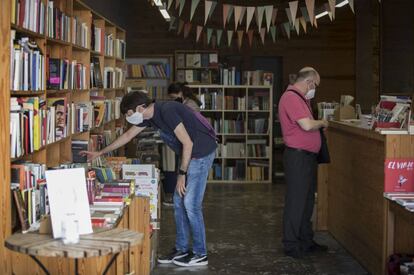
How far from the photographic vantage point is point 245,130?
12211mm

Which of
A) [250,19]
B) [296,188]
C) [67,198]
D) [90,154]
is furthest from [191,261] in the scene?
[250,19]

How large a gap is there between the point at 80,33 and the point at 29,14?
7.30 ft

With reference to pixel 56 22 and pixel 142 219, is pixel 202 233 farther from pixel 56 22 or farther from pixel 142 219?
pixel 56 22

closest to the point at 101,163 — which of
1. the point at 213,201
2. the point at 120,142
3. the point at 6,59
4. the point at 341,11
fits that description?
the point at 120,142

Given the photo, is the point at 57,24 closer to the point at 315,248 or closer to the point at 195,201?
the point at 195,201

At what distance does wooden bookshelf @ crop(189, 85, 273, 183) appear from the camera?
12.0m

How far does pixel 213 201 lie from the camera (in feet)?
32.1

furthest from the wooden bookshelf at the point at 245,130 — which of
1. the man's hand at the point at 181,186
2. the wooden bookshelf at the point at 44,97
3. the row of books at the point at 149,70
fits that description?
the man's hand at the point at 181,186

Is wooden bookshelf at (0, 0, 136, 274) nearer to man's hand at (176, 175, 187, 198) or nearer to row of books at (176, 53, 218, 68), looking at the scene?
man's hand at (176, 175, 187, 198)

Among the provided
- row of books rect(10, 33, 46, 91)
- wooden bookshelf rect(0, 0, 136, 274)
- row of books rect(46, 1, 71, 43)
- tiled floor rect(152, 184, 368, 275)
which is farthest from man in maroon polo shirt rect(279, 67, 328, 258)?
row of books rect(10, 33, 46, 91)

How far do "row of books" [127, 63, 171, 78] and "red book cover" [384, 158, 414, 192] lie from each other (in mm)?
8439

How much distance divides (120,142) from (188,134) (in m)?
0.64

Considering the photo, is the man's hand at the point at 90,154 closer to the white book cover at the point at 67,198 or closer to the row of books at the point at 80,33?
the row of books at the point at 80,33

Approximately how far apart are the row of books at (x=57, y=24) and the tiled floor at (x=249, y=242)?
222cm
